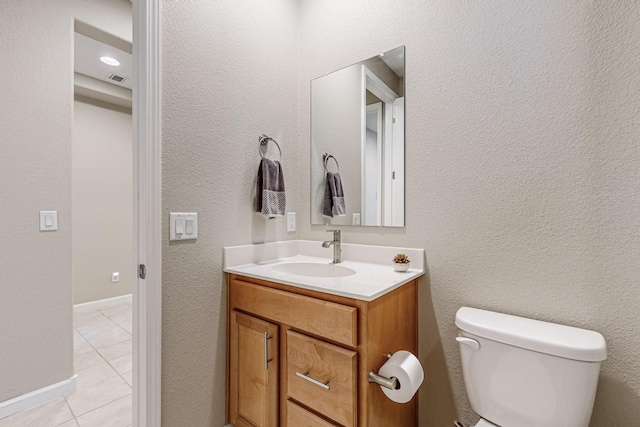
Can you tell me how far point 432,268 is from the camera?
4.42ft

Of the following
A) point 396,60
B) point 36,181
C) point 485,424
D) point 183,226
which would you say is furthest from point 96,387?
point 396,60

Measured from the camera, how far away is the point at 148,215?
118cm

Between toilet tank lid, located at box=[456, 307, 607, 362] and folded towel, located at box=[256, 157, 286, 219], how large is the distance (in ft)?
3.23

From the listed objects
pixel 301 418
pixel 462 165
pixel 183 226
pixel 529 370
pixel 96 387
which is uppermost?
pixel 462 165

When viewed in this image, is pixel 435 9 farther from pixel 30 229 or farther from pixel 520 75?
pixel 30 229

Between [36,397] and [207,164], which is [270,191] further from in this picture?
[36,397]

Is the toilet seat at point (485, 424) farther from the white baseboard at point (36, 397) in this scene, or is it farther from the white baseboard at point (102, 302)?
the white baseboard at point (102, 302)

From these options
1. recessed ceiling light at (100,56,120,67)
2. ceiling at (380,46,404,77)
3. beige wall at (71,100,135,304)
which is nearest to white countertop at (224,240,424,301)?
ceiling at (380,46,404,77)

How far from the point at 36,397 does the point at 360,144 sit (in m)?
2.37

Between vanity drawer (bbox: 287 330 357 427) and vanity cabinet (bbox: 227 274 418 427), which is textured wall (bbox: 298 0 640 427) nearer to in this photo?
vanity cabinet (bbox: 227 274 418 427)

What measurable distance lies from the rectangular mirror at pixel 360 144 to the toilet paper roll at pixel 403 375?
0.63 metres

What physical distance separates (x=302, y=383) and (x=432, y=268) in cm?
73

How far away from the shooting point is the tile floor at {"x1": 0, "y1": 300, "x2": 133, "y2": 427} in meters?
1.62

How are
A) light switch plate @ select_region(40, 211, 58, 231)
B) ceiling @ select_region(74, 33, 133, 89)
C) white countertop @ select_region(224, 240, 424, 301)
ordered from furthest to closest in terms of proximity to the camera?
ceiling @ select_region(74, 33, 133, 89)
light switch plate @ select_region(40, 211, 58, 231)
white countertop @ select_region(224, 240, 424, 301)
